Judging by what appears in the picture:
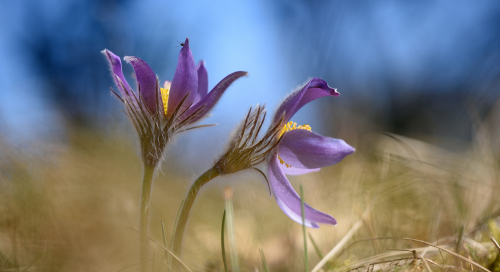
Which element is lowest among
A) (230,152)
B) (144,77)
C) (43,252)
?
(43,252)

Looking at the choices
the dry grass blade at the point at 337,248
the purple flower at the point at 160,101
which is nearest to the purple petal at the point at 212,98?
the purple flower at the point at 160,101

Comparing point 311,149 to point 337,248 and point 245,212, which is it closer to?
point 337,248

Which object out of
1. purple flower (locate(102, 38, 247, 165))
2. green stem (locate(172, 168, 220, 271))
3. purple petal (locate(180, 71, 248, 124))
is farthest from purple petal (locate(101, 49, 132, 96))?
green stem (locate(172, 168, 220, 271))

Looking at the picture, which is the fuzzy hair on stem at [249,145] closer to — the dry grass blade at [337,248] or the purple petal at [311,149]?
the purple petal at [311,149]

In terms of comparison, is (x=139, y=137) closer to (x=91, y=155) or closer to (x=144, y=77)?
(x=144, y=77)

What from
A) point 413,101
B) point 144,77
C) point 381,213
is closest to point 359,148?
point 381,213

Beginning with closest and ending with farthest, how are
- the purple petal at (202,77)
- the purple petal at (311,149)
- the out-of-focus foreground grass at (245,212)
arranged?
1. the purple petal at (311,149)
2. the out-of-focus foreground grass at (245,212)
3. the purple petal at (202,77)

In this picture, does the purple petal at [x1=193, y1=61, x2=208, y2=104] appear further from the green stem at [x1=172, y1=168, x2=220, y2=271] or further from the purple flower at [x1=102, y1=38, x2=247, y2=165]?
the green stem at [x1=172, y1=168, x2=220, y2=271]
